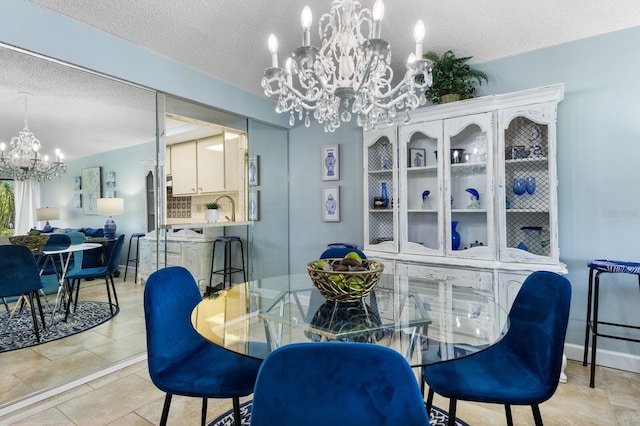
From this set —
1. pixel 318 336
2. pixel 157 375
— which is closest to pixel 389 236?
pixel 318 336

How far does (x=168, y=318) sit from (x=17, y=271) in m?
1.48

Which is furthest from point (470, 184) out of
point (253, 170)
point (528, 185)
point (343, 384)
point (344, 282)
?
point (343, 384)

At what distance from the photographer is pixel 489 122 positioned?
103 inches

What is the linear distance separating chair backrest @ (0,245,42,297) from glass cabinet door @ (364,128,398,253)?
2615 millimetres

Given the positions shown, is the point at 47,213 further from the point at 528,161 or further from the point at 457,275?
the point at 528,161

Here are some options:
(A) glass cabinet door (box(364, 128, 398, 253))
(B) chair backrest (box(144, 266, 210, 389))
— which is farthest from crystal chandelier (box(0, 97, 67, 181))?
(A) glass cabinet door (box(364, 128, 398, 253))

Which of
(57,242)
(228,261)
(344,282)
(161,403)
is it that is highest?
(57,242)

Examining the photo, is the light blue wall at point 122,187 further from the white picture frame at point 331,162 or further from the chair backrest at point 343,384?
the chair backrest at point 343,384

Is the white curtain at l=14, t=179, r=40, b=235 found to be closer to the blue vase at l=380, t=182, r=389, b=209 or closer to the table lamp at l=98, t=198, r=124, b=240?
the table lamp at l=98, t=198, r=124, b=240

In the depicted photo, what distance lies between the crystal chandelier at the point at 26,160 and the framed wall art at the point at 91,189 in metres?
0.17

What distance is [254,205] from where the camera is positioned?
13.0 feet

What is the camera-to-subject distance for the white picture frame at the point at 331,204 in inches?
149

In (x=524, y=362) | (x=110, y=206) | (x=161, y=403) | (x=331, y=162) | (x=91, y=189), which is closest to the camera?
(x=524, y=362)

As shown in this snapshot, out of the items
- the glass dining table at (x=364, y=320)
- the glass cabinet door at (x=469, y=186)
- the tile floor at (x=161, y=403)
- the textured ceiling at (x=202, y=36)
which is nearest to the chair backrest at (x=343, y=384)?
the glass dining table at (x=364, y=320)
